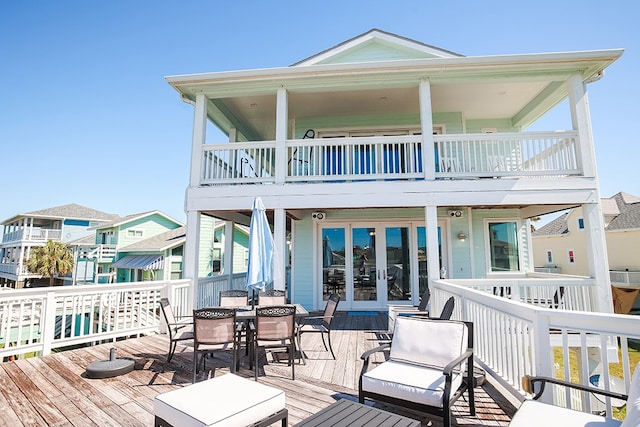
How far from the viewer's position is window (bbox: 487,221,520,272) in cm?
857

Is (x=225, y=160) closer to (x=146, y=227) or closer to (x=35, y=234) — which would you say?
(x=146, y=227)

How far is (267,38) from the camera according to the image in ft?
30.7

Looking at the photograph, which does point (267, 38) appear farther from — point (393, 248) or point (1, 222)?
point (1, 222)

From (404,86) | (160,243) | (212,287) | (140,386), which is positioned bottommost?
(140,386)

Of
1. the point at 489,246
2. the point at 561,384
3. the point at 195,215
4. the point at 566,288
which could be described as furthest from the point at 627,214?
the point at 195,215

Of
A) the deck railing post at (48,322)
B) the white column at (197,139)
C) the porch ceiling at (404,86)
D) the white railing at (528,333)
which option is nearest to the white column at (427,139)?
the porch ceiling at (404,86)

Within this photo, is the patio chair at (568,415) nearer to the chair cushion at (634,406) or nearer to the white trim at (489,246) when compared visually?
the chair cushion at (634,406)

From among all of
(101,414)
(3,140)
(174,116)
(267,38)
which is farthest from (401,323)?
(3,140)

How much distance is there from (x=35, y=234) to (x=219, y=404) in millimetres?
31749

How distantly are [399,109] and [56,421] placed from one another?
29.0 ft

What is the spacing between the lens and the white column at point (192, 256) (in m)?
6.68

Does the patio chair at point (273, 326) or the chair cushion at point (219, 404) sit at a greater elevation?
the patio chair at point (273, 326)

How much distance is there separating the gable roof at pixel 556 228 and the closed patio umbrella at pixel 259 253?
2397cm

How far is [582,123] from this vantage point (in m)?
6.19
